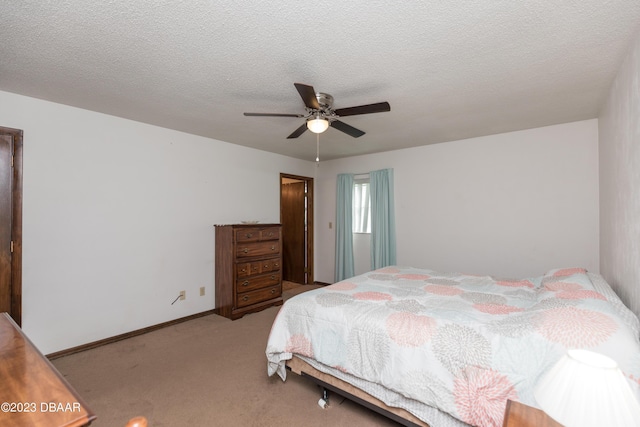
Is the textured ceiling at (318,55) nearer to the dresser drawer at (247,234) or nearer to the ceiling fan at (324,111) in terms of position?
the ceiling fan at (324,111)

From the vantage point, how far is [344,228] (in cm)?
515

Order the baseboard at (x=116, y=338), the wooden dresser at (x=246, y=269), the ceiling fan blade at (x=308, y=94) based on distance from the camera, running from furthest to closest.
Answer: the wooden dresser at (x=246, y=269) < the baseboard at (x=116, y=338) < the ceiling fan blade at (x=308, y=94)

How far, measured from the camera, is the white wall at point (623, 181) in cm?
177

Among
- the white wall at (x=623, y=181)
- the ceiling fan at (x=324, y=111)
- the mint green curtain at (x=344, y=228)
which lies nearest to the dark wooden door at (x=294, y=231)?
the mint green curtain at (x=344, y=228)

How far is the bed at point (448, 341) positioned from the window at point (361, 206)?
103 inches

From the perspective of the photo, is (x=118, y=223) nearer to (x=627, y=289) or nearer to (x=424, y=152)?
(x=424, y=152)

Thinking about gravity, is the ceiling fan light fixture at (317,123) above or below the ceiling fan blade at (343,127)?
below

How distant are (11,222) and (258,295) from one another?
2.60 metres

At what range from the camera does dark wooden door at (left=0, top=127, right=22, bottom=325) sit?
8.29 ft

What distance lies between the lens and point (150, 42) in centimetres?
181

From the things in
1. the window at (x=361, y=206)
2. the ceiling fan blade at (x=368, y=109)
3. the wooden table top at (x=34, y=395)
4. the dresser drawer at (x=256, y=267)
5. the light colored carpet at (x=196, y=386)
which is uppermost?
the ceiling fan blade at (x=368, y=109)

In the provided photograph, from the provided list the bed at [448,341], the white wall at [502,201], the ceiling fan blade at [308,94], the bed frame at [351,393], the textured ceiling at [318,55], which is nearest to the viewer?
the bed at [448,341]

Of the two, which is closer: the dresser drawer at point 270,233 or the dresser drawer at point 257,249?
the dresser drawer at point 257,249

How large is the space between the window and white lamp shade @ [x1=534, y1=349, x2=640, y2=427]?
420 centimetres
